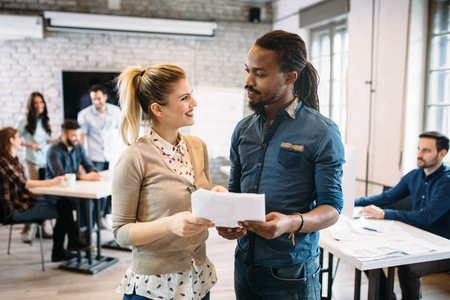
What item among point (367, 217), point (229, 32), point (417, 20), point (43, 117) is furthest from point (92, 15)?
point (367, 217)

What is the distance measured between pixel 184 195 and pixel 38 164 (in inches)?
175

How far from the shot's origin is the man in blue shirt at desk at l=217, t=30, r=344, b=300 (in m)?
1.35

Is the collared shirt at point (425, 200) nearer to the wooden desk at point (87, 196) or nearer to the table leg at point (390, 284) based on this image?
the table leg at point (390, 284)

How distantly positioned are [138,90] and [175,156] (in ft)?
0.94

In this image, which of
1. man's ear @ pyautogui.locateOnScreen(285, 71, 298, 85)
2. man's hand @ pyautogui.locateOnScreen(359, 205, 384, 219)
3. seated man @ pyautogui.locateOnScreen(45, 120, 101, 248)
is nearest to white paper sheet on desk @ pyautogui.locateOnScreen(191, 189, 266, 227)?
man's ear @ pyautogui.locateOnScreen(285, 71, 298, 85)

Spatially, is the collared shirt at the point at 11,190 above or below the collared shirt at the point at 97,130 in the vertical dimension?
below

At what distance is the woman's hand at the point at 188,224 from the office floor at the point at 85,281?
2199mm

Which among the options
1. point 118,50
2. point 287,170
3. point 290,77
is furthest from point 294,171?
point 118,50

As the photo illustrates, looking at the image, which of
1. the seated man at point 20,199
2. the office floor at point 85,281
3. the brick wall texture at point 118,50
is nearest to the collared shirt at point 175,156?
the office floor at point 85,281

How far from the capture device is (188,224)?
3.94ft

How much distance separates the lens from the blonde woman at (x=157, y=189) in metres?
1.35

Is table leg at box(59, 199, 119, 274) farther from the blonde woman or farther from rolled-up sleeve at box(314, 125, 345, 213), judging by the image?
rolled-up sleeve at box(314, 125, 345, 213)

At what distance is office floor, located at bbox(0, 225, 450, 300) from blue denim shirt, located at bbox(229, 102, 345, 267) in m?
2.00

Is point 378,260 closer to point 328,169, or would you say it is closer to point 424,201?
point 328,169
